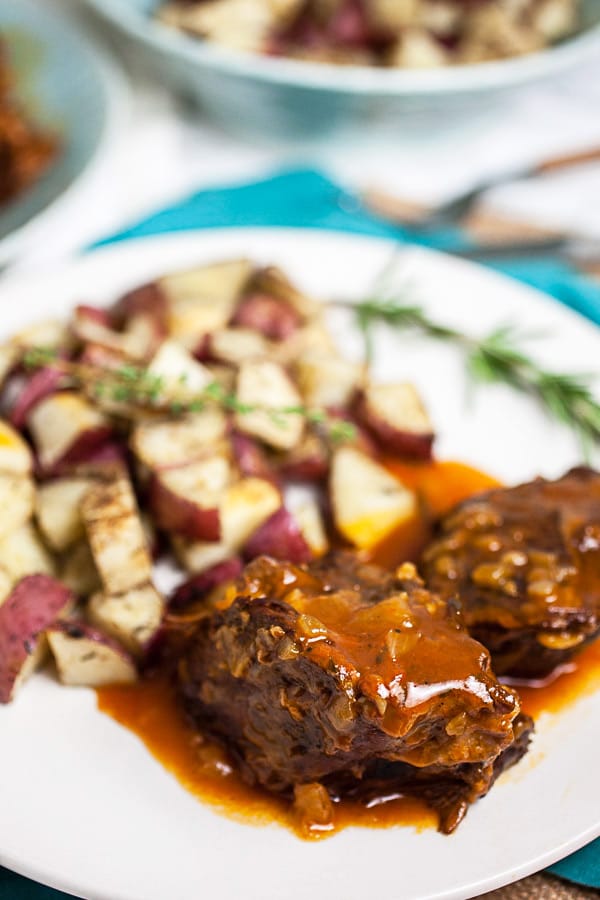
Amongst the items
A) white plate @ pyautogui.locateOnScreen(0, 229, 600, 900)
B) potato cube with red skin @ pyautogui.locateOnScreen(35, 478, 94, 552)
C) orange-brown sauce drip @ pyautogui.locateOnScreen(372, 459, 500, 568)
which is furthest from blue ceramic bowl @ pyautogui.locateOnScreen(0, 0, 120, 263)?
white plate @ pyautogui.locateOnScreen(0, 229, 600, 900)

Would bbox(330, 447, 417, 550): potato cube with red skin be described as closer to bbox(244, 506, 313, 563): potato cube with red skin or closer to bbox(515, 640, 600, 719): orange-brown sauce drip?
bbox(244, 506, 313, 563): potato cube with red skin

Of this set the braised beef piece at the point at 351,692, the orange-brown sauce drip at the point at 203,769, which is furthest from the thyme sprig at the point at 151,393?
the orange-brown sauce drip at the point at 203,769

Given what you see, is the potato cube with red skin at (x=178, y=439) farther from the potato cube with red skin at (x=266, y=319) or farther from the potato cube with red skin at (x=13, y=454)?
the potato cube with red skin at (x=266, y=319)

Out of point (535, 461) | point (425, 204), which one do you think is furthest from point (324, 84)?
point (535, 461)

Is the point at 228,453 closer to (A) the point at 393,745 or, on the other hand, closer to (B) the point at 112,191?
(A) the point at 393,745

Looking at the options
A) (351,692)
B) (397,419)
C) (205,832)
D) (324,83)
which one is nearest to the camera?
(351,692)

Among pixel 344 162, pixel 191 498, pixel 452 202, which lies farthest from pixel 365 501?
pixel 344 162

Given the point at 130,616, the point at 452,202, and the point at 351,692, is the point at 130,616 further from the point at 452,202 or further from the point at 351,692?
the point at 452,202
